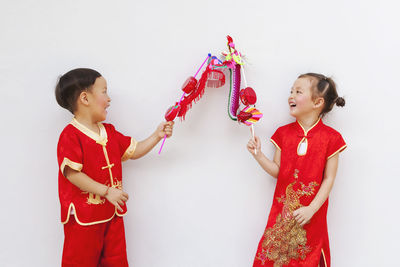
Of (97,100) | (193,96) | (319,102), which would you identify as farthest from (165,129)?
(319,102)

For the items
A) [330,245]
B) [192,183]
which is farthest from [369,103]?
[192,183]

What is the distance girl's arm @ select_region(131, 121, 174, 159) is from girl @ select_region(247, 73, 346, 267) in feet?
1.10

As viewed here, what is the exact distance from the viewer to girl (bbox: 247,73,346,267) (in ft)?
4.37

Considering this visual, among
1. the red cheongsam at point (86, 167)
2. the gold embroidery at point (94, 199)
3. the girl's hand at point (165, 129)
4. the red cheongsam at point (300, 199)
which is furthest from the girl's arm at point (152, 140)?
the red cheongsam at point (300, 199)

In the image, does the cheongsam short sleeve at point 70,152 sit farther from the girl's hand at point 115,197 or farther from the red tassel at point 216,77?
the red tassel at point 216,77

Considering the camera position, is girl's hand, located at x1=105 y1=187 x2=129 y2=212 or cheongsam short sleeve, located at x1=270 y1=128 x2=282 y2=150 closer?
girl's hand, located at x1=105 y1=187 x2=129 y2=212

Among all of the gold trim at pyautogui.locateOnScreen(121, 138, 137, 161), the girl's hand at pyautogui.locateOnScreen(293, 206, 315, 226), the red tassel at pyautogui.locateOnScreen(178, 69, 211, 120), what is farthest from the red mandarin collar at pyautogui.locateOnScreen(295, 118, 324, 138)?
the gold trim at pyautogui.locateOnScreen(121, 138, 137, 161)

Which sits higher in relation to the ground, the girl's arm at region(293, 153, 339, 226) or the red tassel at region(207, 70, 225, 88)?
the red tassel at region(207, 70, 225, 88)

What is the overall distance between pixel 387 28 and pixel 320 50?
1.01 ft

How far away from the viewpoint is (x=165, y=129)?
1369 millimetres

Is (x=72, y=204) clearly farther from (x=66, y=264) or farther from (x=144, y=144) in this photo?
(x=144, y=144)

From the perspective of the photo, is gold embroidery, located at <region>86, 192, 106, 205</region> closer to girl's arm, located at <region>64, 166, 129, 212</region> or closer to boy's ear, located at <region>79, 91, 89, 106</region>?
girl's arm, located at <region>64, 166, 129, 212</region>

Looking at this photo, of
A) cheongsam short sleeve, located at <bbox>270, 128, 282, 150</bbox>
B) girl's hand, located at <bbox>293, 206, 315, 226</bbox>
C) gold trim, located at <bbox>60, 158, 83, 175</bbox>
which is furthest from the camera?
cheongsam short sleeve, located at <bbox>270, 128, 282, 150</bbox>

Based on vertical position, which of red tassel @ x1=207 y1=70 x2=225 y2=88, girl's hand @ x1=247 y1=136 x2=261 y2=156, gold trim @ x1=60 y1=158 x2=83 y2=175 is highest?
red tassel @ x1=207 y1=70 x2=225 y2=88
